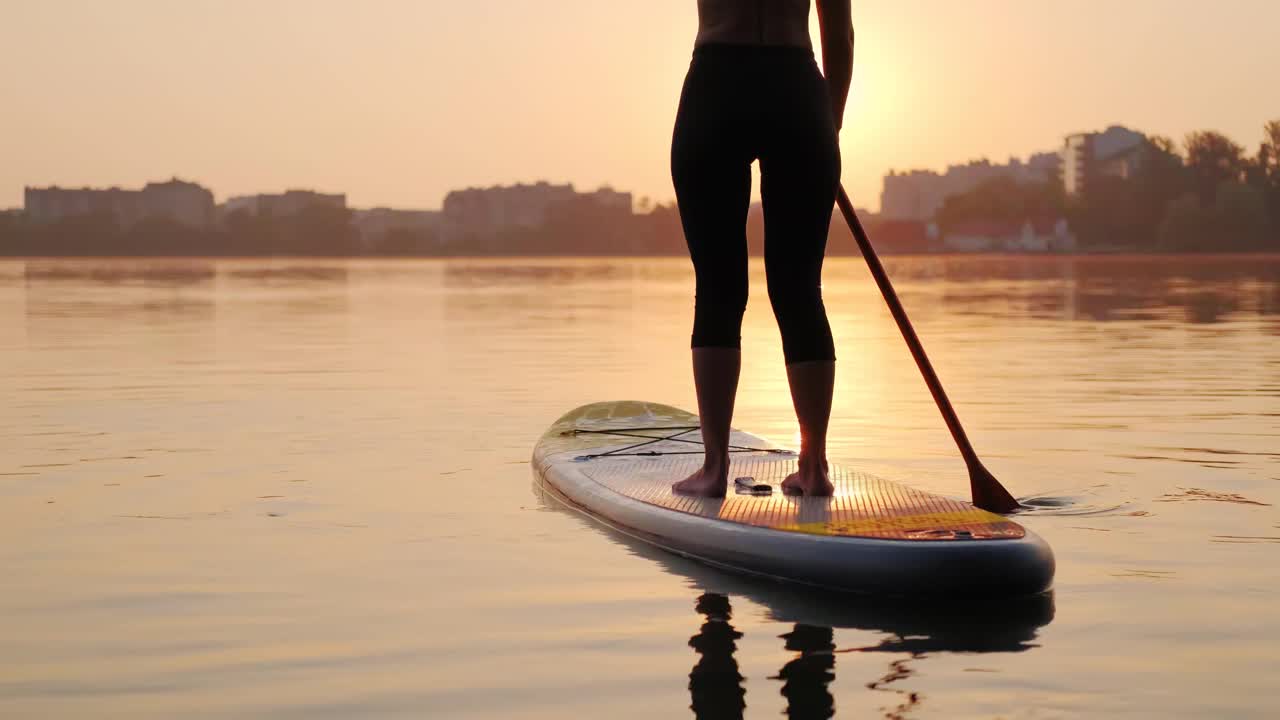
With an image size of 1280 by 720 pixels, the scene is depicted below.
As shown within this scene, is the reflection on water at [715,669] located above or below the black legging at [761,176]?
below

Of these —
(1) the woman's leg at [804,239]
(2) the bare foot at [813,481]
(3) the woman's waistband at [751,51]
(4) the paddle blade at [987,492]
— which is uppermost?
(3) the woman's waistband at [751,51]

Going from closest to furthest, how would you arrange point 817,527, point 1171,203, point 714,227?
point 817,527
point 714,227
point 1171,203

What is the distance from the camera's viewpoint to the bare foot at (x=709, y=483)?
16.3 ft

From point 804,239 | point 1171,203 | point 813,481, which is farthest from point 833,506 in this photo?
point 1171,203

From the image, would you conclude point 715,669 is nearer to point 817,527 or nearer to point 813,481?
point 817,527

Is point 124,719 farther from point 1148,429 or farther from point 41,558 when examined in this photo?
point 1148,429

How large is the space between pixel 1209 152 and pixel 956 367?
117 m

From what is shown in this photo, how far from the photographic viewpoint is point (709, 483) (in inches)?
197

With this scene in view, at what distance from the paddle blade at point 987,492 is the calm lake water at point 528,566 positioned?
0.35ft

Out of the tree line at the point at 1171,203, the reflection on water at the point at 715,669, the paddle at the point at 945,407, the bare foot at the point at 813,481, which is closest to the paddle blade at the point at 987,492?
the paddle at the point at 945,407

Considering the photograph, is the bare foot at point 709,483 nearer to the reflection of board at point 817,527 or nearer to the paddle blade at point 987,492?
the reflection of board at point 817,527

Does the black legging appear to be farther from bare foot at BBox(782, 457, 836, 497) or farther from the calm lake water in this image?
the calm lake water

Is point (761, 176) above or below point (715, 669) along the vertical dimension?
above

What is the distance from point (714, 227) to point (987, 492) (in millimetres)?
1334
